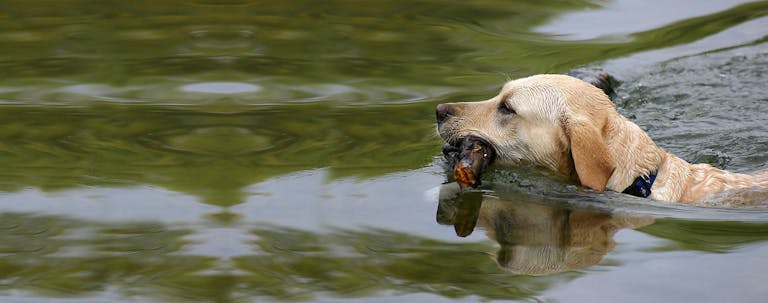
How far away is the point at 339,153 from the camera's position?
27.7 ft

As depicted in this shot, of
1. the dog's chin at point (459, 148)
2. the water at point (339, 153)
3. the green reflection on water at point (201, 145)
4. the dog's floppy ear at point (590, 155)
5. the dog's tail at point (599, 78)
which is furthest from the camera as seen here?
the dog's tail at point (599, 78)

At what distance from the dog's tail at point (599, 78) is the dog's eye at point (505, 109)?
91.9 inches

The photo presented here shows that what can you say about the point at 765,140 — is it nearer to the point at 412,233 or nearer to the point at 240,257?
the point at 412,233

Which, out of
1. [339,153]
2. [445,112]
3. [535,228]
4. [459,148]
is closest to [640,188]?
[535,228]

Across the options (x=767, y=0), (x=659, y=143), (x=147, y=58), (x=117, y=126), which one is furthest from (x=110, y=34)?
(x=767, y=0)

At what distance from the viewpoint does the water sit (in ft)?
19.4

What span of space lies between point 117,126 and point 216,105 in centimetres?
84

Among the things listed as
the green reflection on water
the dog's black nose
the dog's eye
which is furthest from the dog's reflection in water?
the green reflection on water

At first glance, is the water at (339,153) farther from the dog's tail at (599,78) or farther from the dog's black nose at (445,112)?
the dog's black nose at (445,112)

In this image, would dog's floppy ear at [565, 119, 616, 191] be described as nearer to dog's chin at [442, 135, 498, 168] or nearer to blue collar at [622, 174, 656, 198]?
blue collar at [622, 174, 656, 198]

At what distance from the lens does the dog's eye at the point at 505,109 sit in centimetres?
782

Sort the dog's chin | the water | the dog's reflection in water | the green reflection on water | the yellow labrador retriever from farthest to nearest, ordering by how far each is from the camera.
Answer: the dog's chin, the green reflection on water, the yellow labrador retriever, the dog's reflection in water, the water

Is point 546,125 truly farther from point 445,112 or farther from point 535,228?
point 535,228

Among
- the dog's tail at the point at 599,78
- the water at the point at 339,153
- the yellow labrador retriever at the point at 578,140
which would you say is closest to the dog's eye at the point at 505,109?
the yellow labrador retriever at the point at 578,140
